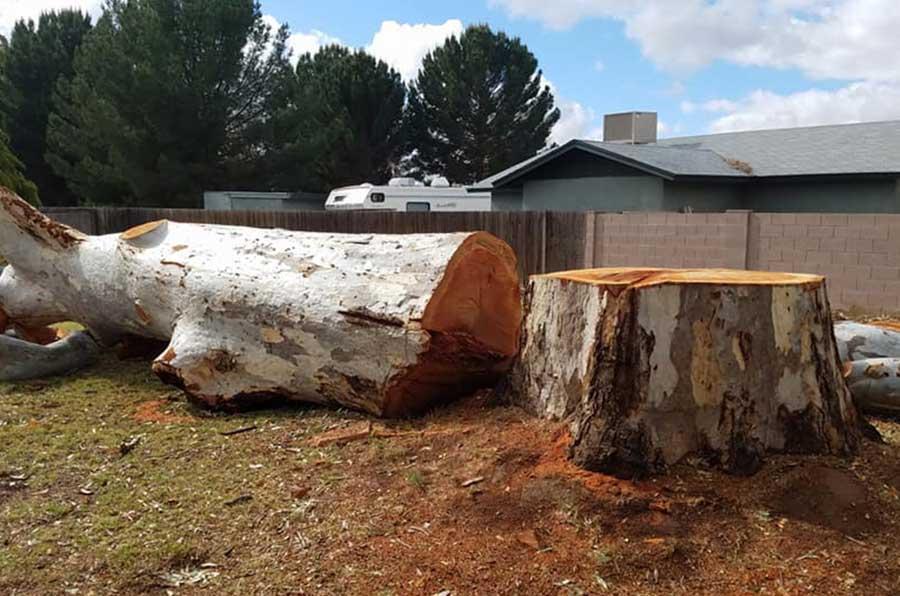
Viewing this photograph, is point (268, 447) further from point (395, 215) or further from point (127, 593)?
point (395, 215)

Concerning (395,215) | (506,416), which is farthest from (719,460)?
(395,215)

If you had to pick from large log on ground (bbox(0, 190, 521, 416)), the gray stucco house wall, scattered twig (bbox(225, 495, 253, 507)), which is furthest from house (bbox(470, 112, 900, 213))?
scattered twig (bbox(225, 495, 253, 507))

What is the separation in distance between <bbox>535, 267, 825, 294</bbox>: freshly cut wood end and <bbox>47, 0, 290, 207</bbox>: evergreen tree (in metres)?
20.5

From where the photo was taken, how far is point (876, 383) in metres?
4.06

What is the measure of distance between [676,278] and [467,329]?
4.33ft

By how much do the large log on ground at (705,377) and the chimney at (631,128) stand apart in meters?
16.5

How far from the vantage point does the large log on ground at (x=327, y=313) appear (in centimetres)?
399

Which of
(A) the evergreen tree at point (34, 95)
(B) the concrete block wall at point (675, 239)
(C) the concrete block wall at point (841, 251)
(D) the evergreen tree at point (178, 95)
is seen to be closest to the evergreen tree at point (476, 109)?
(D) the evergreen tree at point (178, 95)

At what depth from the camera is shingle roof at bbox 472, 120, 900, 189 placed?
14227mm

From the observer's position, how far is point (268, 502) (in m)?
3.11

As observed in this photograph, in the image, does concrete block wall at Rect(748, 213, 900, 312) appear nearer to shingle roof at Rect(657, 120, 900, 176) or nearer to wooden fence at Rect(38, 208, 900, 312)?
wooden fence at Rect(38, 208, 900, 312)

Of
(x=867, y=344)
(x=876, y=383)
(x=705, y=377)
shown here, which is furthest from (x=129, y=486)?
(x=867, y=344)

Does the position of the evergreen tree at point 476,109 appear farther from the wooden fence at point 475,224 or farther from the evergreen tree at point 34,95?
the wooden fence at point 475,224

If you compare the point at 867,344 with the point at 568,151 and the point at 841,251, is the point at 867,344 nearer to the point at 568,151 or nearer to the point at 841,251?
the point at 841,251
